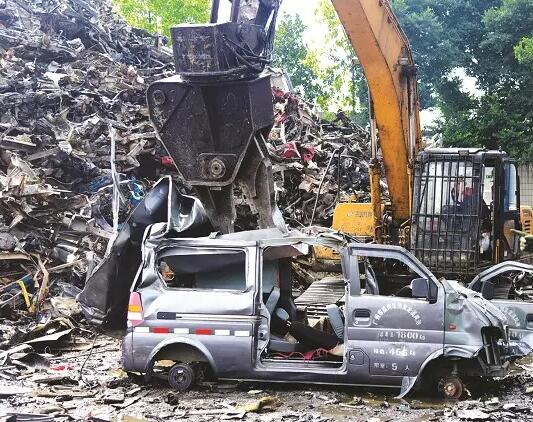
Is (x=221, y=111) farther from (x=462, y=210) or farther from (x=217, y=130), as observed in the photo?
(x=462, y=210)

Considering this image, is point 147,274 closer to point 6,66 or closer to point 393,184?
point 393,184

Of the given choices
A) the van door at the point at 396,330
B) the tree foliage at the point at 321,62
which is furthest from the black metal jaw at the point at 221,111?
the tree foliage at the point at 321,62

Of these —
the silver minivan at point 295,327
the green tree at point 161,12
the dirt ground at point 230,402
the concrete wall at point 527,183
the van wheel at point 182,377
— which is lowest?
the dirt ground at point 230,402

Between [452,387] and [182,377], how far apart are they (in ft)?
9.22

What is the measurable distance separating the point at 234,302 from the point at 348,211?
5.62 metres

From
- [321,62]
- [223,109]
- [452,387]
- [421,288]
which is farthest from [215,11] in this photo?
[321,62]

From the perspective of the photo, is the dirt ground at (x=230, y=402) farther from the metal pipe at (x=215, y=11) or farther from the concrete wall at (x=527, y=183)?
the concrete wall at (x=527, y=183)

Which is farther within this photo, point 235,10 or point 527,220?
point 527,220

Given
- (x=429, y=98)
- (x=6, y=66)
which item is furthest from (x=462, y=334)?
(x=429, y=98)

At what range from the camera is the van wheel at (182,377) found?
726 cm

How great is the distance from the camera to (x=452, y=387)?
700 centimetres

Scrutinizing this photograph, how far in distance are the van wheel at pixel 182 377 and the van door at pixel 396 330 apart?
5.57 feet

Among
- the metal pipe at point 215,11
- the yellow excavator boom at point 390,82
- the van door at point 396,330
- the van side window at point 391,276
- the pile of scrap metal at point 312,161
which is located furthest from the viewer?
the pile of scrap metal at point 312,161

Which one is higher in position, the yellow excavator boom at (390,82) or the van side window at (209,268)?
the yellow excavator boom at (390,82)
